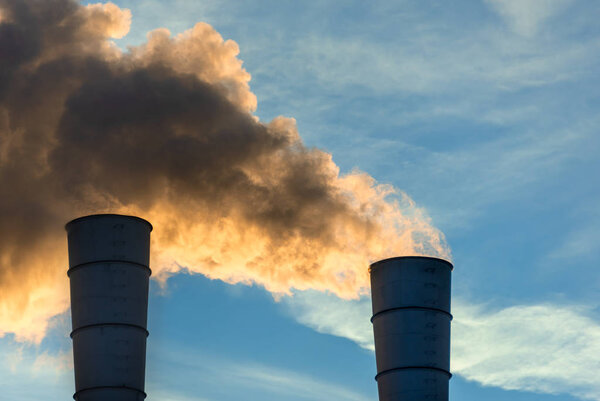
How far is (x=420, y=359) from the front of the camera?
30578mm

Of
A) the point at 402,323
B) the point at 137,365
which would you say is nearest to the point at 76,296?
the point at 137,365

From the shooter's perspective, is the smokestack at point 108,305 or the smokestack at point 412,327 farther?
the smokestack at point 412,327

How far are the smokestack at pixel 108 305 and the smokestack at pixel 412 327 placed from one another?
8381 mm

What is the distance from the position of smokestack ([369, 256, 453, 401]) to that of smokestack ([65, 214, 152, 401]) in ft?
27.5

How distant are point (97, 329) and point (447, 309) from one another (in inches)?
486

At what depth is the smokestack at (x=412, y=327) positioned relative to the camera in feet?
100

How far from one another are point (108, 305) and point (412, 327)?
10.4 m

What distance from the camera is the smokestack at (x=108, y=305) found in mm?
28359

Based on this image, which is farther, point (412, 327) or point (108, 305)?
point (412, 327)

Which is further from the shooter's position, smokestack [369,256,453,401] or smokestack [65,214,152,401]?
smokestack [369,256,453,401]

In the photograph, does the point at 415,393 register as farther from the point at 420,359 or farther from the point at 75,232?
the point at 75,232

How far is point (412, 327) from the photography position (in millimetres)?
30922

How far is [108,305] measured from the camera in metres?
28.9

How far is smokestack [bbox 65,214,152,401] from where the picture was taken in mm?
28359
